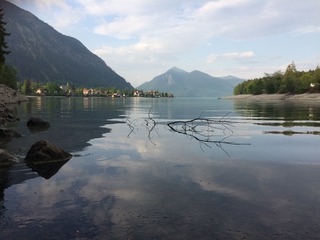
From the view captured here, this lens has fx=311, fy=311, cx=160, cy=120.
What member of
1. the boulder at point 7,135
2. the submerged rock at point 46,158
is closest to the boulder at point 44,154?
the submerged rock at point 46,158

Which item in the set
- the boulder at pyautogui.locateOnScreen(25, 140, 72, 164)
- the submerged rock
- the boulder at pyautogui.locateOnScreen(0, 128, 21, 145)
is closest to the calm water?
the submerged rock

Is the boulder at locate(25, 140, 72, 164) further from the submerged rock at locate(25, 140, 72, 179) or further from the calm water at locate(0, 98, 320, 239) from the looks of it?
the calm water at locate(0, 98, 320, 239)

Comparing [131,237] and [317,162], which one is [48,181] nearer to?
[131,237]

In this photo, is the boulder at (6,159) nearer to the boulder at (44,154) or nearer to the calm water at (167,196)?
the boulder at (44,154)

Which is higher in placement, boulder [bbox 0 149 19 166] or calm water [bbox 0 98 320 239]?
boulder [bbox 0 149 19 166]

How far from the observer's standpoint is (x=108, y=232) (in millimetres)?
8086

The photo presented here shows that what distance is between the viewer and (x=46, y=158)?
16.3 meters

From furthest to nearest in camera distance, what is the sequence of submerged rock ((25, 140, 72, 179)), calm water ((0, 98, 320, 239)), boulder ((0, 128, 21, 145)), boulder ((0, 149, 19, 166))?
boulder ((0, 128, 21, 145))
boulder ((0, 149, 19, 166))
submerged rock ((25, 140, 72, 179))
calm water ((0, 98, 320, 239))

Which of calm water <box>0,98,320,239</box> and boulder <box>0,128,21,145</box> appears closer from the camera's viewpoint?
calm water <box>0,98,320,239</box>

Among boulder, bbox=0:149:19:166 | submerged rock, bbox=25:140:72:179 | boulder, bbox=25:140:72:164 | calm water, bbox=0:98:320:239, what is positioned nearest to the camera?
calm water, bbox=0:98:320:239

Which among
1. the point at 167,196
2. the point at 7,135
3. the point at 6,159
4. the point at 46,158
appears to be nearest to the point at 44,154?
the point at 46,158

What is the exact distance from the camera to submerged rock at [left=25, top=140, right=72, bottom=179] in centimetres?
1507

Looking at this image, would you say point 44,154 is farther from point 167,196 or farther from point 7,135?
point 7,135

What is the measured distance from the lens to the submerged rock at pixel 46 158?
1507 cm
